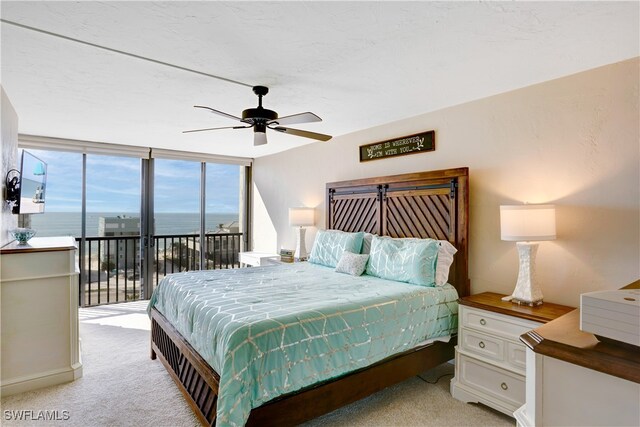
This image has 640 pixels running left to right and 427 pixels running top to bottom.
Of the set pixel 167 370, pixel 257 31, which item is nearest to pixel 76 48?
pixel 257 31

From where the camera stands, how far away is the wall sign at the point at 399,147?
11.5ft

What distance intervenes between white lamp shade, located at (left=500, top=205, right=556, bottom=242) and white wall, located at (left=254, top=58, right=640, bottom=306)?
0.83 feet

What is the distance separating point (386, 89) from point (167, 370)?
10.0 ft

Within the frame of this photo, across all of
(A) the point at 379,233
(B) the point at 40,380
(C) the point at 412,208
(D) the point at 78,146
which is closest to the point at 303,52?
(C) the point at 412,208

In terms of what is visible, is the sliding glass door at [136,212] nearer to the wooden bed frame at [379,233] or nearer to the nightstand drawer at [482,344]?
the wooden bed frame at [379,233]

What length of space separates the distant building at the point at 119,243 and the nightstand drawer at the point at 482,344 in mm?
5086

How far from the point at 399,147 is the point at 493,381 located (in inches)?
94.8

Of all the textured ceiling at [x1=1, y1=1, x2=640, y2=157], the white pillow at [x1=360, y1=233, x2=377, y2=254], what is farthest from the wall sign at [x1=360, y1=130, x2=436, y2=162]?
the white pillow at [x1=360, y1=233, x2=377, y2=254]

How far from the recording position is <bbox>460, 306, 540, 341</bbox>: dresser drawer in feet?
7.55

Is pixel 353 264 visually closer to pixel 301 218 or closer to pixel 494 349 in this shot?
pixel 494 349

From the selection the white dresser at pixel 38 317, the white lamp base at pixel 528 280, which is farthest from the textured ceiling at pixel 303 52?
the white dresser at pixel 38 317

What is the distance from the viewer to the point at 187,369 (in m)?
2.44

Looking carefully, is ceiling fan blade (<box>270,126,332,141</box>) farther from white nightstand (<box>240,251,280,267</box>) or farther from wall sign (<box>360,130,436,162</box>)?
white nightstand (<box>240,251,280,267</box>)

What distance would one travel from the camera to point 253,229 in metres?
6.53
